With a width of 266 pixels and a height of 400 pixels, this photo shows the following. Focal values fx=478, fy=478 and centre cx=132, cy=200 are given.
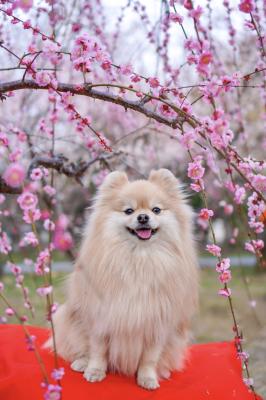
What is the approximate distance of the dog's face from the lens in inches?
105

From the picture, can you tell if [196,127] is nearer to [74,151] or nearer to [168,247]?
[168,247]

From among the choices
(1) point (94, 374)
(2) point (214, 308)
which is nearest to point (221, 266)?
(1) point (94, 374)

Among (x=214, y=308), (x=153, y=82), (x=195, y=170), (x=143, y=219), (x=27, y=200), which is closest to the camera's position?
(x=27, y=200)

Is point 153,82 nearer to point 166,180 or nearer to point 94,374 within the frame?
point 166,180

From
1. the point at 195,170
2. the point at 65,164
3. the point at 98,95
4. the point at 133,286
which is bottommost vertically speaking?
the point at 133,286

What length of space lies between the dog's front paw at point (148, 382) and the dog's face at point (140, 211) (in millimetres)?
762

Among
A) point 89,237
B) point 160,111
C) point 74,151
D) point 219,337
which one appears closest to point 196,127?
point 160,111

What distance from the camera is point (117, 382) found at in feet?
8.69

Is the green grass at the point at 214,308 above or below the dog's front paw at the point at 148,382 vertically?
below

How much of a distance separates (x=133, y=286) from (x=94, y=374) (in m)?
0.53

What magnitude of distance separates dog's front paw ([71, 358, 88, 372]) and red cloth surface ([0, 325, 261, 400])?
0.03 meters

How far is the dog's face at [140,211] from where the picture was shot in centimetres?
266

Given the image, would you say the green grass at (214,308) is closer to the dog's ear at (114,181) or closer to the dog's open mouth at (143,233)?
the dog's ear at (114,181)

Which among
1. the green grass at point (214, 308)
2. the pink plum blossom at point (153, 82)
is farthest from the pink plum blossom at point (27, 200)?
the green grass at point (214, 308)
